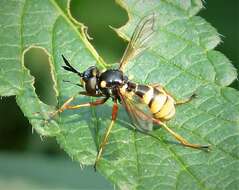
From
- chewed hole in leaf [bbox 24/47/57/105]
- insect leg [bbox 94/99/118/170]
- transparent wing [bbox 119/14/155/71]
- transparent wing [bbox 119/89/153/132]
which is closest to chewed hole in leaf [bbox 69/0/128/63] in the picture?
chewed hole in leaf [bbox 24/47/57/105]

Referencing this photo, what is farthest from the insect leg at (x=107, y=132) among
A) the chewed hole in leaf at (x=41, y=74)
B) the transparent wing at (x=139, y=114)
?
the chewed hole in leaf at (x=41, y=74)

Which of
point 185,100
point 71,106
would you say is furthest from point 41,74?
point 185,100

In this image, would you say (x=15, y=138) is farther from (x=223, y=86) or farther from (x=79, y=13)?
(x=223, y=86)

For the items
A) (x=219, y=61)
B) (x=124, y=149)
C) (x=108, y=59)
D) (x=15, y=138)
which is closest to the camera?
(x=124, y=149)

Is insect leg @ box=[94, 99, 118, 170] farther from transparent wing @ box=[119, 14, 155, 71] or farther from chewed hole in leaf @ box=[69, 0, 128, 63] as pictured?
chewed hole in leaf @ box=[69, 0, 128, 63]

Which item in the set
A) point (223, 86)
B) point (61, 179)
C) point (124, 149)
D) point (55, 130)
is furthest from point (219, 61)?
point (61, 179)
